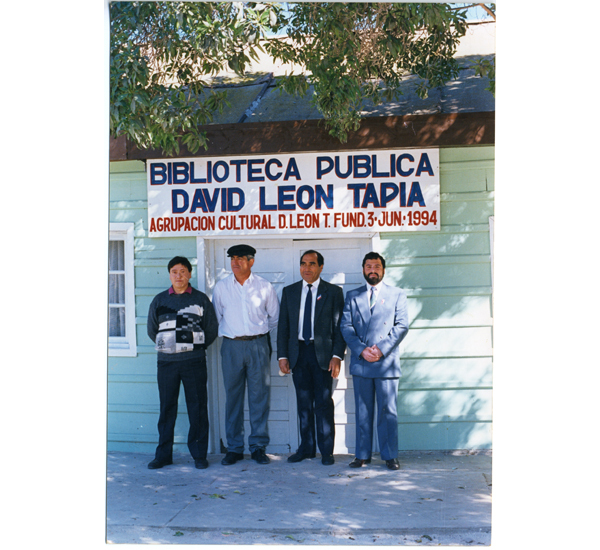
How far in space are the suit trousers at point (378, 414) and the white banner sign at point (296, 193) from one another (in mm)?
1522

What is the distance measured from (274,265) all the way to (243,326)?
74cm

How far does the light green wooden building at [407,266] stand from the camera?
6195mm

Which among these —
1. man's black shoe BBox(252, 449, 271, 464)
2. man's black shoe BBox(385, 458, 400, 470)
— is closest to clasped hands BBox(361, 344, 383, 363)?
man's black shoe BBox(385, 458, 400, 470)

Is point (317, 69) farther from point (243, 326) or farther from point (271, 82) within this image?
point (243, 326)

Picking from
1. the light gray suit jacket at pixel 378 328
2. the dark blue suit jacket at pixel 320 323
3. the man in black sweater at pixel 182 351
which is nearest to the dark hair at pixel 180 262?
the man in black sweater at pixel 182 351

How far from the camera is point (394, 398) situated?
19.6 ft

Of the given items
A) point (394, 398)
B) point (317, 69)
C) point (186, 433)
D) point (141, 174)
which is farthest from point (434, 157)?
point (186, 433)

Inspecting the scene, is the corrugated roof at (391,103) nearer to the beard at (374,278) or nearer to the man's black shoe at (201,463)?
the beard at (374,278)

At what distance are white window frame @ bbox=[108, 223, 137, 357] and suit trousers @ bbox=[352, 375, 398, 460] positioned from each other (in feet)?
7.88

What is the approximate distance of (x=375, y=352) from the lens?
5.96 meters

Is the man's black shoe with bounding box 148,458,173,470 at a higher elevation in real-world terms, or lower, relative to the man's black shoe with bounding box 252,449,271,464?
lower

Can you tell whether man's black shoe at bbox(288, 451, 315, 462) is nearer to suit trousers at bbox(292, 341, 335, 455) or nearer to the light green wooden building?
suit trousers at bbox(292, 341, 335, 455)

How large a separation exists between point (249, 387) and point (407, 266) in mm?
2005

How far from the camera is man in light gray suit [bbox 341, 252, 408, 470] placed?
5938 mm
